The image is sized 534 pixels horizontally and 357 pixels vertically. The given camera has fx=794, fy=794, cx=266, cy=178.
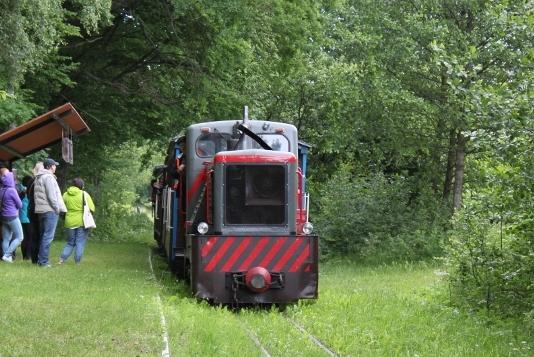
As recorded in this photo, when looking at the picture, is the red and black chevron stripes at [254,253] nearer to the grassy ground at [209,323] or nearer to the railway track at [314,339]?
the grassy ground at [209,323]

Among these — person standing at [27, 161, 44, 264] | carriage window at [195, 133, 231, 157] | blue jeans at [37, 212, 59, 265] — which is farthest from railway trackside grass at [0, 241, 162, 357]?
carriage window at [195, 133, 231, 157]

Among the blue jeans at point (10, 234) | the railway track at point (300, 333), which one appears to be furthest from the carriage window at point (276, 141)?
the blue jeans at point (10, 234)

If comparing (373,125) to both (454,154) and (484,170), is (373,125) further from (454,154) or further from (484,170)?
(484,170)

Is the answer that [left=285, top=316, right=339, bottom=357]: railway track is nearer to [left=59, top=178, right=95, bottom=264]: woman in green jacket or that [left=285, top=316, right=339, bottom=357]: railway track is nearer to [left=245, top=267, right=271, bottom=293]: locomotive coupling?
[left=245, top=267, right=271, bottom=293]: locomotive coupling

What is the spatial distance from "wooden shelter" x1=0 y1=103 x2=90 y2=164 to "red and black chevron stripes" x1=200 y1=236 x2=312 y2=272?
502cm

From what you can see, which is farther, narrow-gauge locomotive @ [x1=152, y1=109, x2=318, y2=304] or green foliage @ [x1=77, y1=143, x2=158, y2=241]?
green foliage @ [x1=77, y1=143, x2=158, y2=241]

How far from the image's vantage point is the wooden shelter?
48.8 feet

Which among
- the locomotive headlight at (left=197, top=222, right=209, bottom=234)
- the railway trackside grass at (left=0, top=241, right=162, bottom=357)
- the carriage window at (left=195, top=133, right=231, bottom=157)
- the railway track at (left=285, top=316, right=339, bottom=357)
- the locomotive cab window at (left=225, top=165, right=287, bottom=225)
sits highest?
the carriage window at (left=195, top=133, right=231, bottom=157)

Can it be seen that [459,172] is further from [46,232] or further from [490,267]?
[46,232]

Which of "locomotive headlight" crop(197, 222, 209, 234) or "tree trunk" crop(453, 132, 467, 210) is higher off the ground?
"tree trunk" crop(453, 132, 467, 210)

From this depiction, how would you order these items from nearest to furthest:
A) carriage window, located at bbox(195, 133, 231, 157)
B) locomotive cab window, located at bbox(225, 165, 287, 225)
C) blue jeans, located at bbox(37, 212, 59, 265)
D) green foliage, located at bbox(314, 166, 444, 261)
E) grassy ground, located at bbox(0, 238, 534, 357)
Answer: grassy ground, located at bbox(0, 238, 534, 357) < locomotive cab window, located at bbox(225, 165, 287, 225) < carriage window, located at bbox(195, 133, 231, 157) < blue jeans, located at bbox(37, 212, 59, 265) < green foliage, located at bbox(314, 166, 444, 261)

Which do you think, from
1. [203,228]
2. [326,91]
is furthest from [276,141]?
[326,91]

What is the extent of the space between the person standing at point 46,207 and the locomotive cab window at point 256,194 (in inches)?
177

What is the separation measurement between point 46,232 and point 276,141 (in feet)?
15.7
